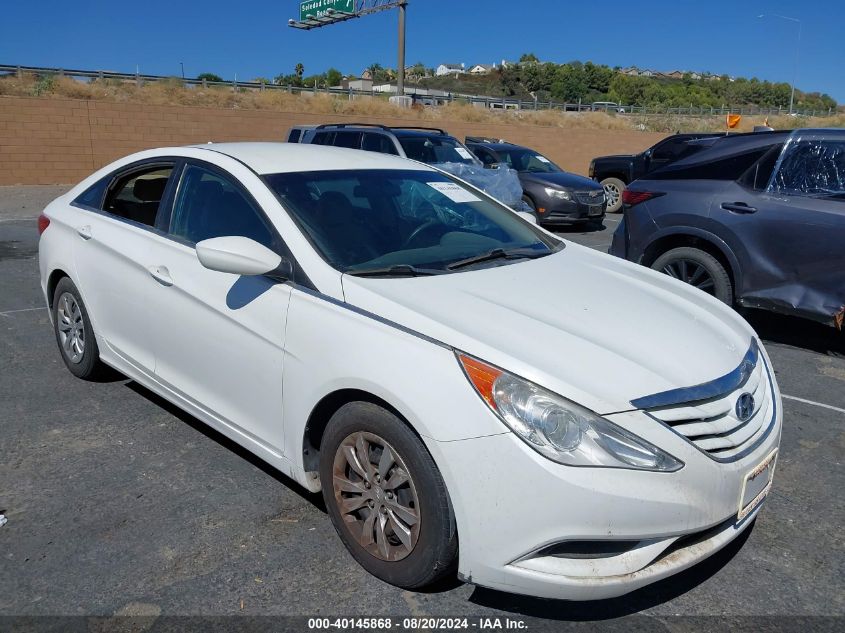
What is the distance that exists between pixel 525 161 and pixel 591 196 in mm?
2096

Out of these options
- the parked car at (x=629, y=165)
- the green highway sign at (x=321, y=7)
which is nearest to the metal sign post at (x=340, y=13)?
the green highway sign at (x=321, y=7)

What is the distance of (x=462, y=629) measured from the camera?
2.55 m

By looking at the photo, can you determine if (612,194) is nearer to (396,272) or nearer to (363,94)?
(396,272)

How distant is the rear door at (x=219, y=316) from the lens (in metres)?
3.09

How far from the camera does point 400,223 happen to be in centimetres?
358

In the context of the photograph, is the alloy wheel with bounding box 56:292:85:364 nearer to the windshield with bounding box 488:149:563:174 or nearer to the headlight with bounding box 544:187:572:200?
the headlight with bounding box 544:187:572:200

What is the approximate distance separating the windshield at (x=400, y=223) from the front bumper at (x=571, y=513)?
3.53 ft

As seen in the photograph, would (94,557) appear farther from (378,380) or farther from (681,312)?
(681,312)

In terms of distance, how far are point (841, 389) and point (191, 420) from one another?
14.0ft

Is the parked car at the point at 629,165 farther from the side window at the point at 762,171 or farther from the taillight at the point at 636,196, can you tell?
the side window at the point at 762,171

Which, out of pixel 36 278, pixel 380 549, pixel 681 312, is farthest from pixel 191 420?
pixel 36 278

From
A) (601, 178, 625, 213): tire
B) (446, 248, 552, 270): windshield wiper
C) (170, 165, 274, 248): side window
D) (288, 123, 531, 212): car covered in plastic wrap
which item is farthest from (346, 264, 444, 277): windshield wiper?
(601, 178, 625, 213): tire

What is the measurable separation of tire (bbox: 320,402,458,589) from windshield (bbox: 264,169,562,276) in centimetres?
70

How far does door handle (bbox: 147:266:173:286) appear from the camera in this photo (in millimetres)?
3632
